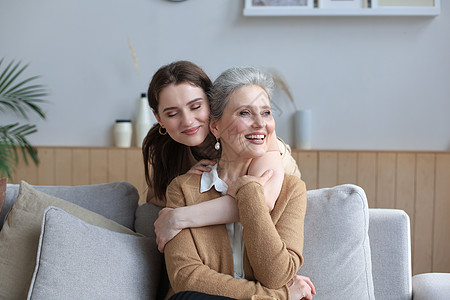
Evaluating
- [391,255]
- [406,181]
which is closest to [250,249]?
[391,255]

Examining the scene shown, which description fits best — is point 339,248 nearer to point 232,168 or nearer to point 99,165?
point 232,168

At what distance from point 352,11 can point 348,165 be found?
84 centimetres

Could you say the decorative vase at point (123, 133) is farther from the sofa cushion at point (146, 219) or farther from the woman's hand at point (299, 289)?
the woman's hand at point (299, 289)

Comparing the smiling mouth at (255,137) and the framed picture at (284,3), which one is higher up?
the framed picture at (284,3)

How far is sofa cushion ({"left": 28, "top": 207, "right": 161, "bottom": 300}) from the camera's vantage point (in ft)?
3.86

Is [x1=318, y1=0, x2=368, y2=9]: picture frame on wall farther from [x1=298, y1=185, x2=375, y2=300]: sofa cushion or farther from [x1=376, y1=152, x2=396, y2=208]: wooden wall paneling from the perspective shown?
[x1=298, y1=185, x2=375, y2=300]: sofa cushion

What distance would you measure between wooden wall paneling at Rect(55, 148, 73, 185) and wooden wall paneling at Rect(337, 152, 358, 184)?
5.10ft

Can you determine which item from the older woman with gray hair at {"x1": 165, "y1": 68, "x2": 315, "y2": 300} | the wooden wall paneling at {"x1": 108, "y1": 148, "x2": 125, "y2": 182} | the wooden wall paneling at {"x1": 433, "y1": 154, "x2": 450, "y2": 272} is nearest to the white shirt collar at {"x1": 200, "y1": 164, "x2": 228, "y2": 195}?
the older woman with gray hair at {"x1": 165, "y1": 68, "x2": 315, "y2": 300}

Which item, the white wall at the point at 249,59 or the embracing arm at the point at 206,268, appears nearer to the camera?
the embracing arm at the point at 206,268

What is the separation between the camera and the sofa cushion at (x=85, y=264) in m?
1.18

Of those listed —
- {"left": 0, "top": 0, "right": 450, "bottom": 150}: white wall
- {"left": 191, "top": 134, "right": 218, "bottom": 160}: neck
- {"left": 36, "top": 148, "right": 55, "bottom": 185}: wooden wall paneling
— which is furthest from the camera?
{"left": 36, "top": 148, "right": 55, "bottom": 185}: wooden wall paneling

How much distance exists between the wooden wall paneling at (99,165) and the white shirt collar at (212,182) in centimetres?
143

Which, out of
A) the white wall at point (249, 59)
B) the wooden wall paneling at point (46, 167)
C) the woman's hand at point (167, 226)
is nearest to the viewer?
the woman's hand at point (167, 226)

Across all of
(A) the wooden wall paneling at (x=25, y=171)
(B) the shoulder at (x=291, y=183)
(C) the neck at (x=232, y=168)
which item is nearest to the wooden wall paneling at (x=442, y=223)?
(B) the shoulder at (x=291, y=183)
